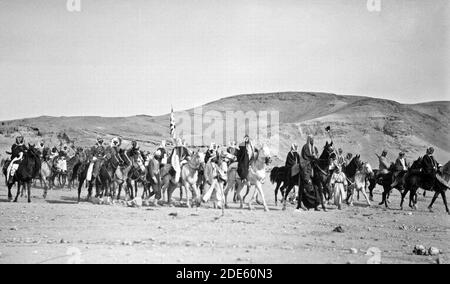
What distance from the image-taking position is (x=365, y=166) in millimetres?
21750

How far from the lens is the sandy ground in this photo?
10.8 m

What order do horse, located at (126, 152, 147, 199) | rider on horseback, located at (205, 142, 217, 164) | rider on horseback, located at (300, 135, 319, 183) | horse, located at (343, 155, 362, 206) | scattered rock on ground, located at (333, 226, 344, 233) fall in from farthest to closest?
horse, located at (343, 155, 362, 206) < horse, located at (126, 152, 147, 199) < rider on horseback, located at (205, 142, 217, 164) < rider on horseback, located at (300, 135, 319, 183) < scattered rock on ground, located at (333, 226, 344, 233)

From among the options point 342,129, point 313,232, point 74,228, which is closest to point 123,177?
point 74,228

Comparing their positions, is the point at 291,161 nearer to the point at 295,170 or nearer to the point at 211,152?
the point at 295,170

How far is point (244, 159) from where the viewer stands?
1855 cm

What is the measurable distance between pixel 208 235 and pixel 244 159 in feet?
18.4

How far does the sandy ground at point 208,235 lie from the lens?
10.8 m

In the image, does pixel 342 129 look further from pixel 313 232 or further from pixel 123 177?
pixel 313 232

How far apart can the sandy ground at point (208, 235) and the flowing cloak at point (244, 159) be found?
49.5 inches

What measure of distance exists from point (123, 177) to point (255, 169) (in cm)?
517

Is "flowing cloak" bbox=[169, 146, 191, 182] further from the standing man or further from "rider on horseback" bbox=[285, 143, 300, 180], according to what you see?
"rider on horseback" bbox=[285, 143, 300, 180]

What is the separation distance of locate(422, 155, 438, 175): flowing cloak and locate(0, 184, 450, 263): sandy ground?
149cm

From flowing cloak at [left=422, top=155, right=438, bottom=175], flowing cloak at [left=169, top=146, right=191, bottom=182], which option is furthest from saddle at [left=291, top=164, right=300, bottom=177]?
flowing cloak at [left=422, top=155, right=438, bottom=175]

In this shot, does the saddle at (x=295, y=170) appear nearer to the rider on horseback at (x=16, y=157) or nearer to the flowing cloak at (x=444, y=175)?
the flowing cloak at (x=444, y=175)
